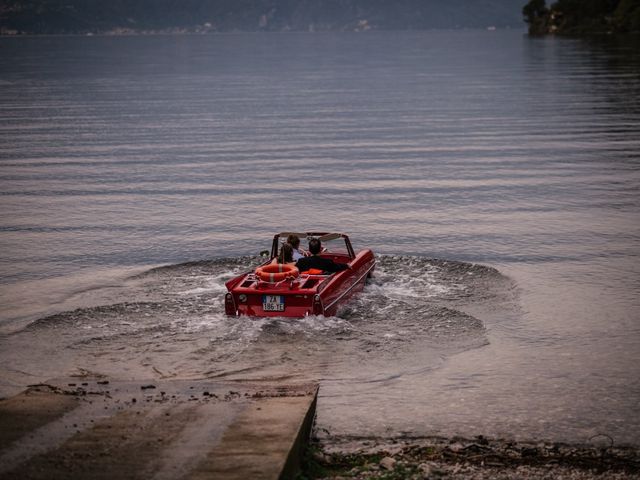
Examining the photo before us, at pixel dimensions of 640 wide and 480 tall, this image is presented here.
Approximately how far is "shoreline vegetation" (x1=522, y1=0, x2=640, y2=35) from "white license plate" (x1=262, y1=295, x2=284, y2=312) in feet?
476

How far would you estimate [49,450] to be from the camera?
1015cm

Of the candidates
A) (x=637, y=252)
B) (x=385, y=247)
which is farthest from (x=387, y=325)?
(x=637, y=252)

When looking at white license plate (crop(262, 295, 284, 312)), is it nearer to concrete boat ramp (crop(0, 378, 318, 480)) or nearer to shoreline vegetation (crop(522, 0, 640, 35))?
concrete boat ramp (crop(0, 378, 318, 480))

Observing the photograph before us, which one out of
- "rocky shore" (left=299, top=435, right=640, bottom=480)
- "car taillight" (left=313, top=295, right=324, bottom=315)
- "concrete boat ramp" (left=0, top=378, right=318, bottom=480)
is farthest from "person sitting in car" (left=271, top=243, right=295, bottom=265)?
"rocky shore" (left=299, top=435, right=640, bottom=480)

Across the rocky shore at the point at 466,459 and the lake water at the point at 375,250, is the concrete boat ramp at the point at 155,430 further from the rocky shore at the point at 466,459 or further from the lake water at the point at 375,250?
the lake water at the point at 375,250

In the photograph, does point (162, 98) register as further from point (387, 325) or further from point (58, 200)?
point (387, 325)

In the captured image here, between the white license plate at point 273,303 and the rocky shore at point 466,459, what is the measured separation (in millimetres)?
4399

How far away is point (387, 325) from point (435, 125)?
3264 centimetres

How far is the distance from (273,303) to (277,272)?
2.21 ft

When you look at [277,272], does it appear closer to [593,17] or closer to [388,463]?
[388,463]

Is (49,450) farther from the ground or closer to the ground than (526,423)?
farther from the ground

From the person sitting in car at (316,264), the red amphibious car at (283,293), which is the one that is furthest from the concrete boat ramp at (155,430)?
the person sitting in car at (316,264)

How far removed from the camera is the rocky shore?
34.2 ft

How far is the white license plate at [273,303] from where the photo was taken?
620 inches
